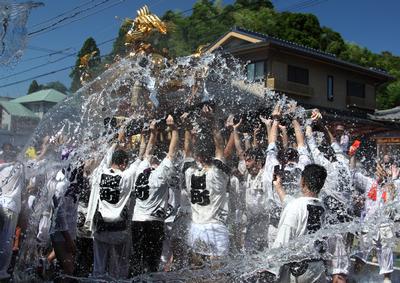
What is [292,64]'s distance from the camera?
25.6 m

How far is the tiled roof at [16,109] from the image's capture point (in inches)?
263

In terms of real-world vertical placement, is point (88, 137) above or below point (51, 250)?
above

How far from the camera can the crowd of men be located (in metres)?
6.11

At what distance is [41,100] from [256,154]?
3449 millimetres

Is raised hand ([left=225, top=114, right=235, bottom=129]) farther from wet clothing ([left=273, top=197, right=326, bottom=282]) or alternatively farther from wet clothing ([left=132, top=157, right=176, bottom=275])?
wet clothing ([left=273, top=197, right=326, bottom=282])

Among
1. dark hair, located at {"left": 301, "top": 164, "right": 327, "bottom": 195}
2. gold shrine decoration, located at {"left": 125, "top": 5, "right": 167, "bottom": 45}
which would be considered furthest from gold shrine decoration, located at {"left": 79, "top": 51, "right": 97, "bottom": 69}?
dark hair, located at {"left": 301, "top": 164, "right": 327, "bottom": 195}

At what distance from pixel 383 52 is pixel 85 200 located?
1475 inches

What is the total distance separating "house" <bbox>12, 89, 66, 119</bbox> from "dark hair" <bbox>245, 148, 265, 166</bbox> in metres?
3.11

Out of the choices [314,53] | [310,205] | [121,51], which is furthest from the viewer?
[314,53]

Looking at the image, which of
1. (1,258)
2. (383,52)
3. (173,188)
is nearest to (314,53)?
(383,52)

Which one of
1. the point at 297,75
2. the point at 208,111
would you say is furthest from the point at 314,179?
the point at 297,75

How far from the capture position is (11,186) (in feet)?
20.4

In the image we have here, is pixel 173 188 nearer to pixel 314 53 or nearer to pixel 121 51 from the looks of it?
pixel 121 51

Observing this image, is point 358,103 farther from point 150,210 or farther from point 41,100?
point 150,210
